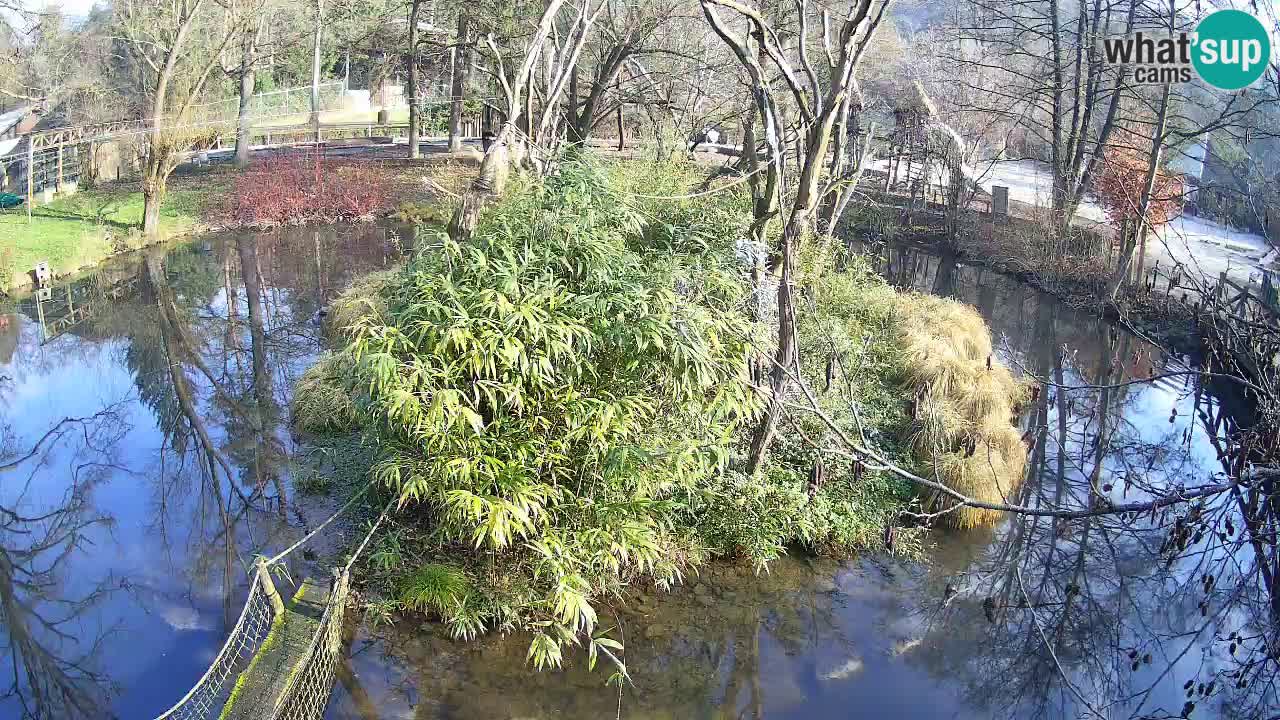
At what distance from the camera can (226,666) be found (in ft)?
17.4

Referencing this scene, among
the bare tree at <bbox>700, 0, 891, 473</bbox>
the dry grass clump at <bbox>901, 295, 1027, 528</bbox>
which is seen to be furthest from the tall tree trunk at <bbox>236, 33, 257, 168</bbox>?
the bare tree at <bbox>700, 0, 891, 473</bbox>

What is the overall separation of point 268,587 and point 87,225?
42.2 feet

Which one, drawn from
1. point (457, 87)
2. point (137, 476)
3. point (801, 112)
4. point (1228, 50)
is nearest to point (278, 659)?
point (137, 476)

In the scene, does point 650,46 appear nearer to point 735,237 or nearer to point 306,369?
point 306,369

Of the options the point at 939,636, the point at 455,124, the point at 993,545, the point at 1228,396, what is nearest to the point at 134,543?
the point at 939,636

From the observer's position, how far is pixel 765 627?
6258 mm

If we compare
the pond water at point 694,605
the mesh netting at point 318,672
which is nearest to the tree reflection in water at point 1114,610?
the pond water at point 694,605

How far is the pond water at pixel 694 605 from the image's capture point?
18.1 feet

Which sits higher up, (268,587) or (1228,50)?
(1228,50)

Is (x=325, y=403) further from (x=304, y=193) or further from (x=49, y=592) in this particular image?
(x=304, y=193)

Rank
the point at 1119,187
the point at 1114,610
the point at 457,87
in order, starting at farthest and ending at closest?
the point at 457,87 < the point at 1119,187 < the point at 1114,610

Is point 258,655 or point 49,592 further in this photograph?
point 49,592

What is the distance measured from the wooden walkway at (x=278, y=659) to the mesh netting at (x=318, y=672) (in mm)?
34

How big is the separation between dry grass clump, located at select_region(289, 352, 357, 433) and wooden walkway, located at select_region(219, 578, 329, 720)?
10.1 ft
